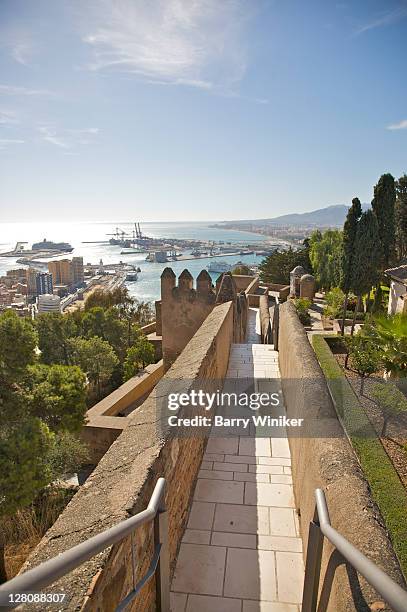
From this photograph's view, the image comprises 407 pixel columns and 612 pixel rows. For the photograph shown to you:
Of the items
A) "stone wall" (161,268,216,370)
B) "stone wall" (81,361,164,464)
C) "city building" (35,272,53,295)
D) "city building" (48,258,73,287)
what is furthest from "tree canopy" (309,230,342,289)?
"city building" (48,258,73,287)

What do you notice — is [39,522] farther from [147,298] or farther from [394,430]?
[147,298]

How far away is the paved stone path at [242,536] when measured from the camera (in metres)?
2.81

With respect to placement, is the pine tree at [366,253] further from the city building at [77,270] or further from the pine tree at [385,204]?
the city building at [77,270]

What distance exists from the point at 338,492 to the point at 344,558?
2.04 ft

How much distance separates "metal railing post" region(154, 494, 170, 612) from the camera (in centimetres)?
215

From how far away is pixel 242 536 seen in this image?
11.2ft

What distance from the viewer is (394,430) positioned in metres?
8.61

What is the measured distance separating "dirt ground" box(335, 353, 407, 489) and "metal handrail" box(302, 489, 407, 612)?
218 inches

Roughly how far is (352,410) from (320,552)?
7642 millimetres

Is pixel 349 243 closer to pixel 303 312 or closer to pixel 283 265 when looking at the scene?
pixel 303 312

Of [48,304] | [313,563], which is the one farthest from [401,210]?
[48,304]

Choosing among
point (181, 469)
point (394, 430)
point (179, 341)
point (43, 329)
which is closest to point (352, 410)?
→ point (394, 430)

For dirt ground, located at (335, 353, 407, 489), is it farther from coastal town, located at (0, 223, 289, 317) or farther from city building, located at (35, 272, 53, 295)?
city building, located at (35, 272, 53, 295)

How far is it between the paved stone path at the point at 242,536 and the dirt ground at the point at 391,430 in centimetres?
372
